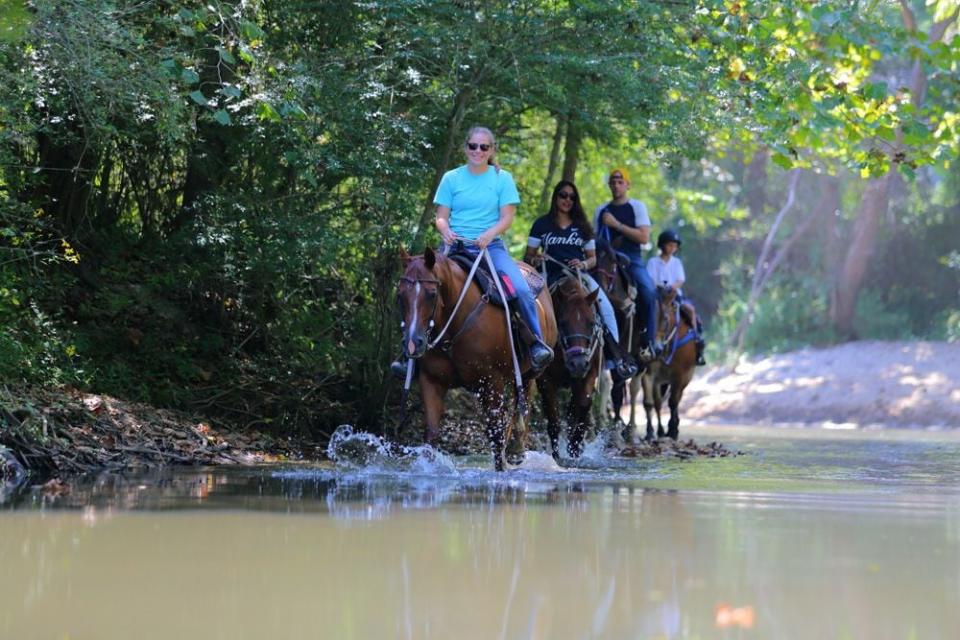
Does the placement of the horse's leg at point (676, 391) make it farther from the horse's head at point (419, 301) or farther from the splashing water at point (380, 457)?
the horse's head at point (419, 301)

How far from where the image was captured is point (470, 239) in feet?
40.6

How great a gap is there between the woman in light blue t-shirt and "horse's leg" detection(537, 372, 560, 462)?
7.75ft

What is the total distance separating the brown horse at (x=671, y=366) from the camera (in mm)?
20109

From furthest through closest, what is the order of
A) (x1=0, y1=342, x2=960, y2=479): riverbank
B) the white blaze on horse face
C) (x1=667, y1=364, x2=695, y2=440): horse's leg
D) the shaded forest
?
(x1=667, y1=364, x2=695, y2=440): horse's leg
the shaded forest
(x1=0, y1=342, x2=960, y2=479): riverbank
the white blaze on horse face

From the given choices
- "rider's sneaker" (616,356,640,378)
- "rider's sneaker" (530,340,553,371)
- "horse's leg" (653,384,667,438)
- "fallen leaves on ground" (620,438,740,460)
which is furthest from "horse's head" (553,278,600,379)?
"horse's leg" (653,384,667,438)

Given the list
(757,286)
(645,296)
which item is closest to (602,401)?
(645,296)

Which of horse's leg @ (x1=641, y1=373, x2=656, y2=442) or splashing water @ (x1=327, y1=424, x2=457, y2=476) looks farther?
horse's leg @ (x1=641, y1=373, x2=656, y2=442)

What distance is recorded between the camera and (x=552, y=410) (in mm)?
15008

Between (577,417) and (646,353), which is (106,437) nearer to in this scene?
(577,417)

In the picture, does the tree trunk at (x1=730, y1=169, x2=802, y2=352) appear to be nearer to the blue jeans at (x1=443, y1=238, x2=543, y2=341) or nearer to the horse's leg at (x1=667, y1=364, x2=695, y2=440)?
the horse's leg at (x1=667, y1=364, x2=695, y2=440)

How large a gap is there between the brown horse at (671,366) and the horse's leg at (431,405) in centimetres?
803

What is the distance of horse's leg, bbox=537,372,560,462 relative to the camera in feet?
48.9

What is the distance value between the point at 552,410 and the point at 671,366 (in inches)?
250

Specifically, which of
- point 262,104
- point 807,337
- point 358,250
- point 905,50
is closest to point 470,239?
point 262,104
